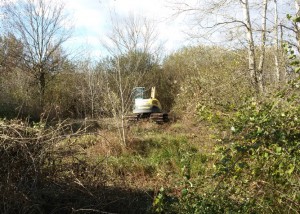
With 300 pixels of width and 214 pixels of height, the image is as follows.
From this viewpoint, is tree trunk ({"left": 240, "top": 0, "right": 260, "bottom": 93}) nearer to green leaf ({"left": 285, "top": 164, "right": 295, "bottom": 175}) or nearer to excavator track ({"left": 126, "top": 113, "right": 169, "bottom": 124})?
green leaf ({"left": 285, "top": 164, "right": 295, "bottom": 175})

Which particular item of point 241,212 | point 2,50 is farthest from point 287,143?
point 2,50

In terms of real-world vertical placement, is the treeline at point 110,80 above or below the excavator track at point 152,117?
above

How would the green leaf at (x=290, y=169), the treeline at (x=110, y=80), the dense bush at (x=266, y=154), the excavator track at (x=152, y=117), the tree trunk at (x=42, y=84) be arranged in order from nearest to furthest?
1. the green leaf at (x=290, y=169)
2. the dense bush at (x=266, y=154)
3. the treeline at (x=110, y=80)
4. the excavator track at (x=152, y=117)
5. the tree trunk at (x=42, y=84)

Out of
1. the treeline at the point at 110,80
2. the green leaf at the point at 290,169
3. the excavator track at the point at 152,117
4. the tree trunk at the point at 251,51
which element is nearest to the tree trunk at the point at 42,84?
the treeline at the point at 110,80

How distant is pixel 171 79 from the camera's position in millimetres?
26672

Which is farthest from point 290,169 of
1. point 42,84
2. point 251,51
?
point 42,84

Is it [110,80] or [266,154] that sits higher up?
[110,80]

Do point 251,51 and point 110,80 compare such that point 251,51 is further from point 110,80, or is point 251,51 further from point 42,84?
point 42,84

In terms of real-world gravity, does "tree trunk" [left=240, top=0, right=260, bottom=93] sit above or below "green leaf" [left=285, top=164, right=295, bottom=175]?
above

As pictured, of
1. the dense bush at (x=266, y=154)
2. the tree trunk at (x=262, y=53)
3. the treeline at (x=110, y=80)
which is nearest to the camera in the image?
the dense bush at (x=266, y=154)

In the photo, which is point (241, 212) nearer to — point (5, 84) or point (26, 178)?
point (26, 178)

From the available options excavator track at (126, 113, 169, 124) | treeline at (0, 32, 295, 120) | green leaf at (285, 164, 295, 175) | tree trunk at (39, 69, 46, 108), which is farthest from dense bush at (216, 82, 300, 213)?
tree trunk at (39, 69, 46, 108)

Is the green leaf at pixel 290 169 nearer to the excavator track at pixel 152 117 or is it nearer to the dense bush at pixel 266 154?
the dense bush at pixel 266 154

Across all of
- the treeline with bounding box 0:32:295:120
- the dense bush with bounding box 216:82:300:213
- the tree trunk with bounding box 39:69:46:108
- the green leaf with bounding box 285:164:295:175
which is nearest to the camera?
the green leaf with bounding box 285:164:295:175
